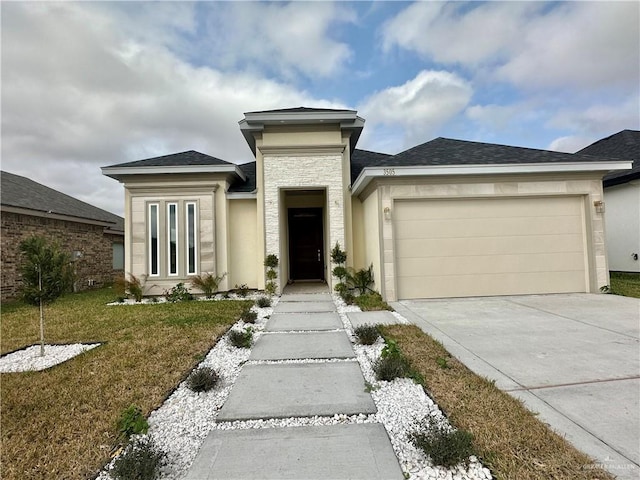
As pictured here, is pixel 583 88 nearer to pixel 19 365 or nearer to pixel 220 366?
pixel 220 366

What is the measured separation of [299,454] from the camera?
217 cm

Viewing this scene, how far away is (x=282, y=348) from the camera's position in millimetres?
4574

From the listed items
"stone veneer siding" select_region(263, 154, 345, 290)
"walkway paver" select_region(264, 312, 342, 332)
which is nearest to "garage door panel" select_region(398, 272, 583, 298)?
"walkway paver" select_region(264, 312, 342, 332)

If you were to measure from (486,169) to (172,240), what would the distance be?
356 inches

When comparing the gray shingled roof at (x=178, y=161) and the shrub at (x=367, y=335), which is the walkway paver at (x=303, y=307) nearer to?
the shrub at (x=367, y=335)

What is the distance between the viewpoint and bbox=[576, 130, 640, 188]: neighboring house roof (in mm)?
10484

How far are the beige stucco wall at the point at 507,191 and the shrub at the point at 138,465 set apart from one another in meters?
6.24

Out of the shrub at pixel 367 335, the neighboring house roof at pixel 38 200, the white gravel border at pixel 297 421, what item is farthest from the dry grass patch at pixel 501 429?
the neighboring house roof at pixel 38 200

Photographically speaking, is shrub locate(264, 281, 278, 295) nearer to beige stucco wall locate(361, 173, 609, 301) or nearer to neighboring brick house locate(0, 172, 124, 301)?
beige stucco wall locate(361, 173, 609, 301)

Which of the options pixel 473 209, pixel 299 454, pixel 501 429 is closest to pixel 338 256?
pixel 473 209

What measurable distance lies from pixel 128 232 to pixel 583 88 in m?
15.9

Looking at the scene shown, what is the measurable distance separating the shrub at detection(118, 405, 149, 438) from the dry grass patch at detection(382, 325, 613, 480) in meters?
2.50

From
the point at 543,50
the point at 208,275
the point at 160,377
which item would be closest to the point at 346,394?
the point at 160,377

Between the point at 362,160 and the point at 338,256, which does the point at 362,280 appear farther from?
the point at 362,160
